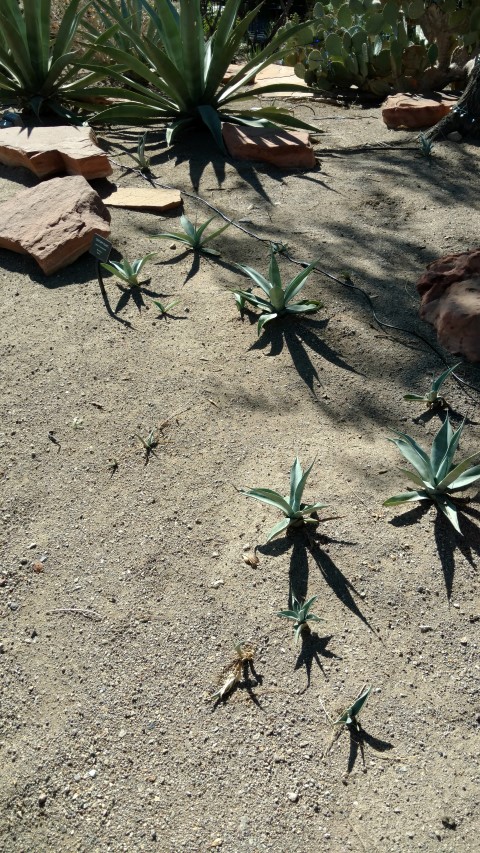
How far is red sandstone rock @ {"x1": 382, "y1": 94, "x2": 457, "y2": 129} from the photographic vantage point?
16.4ft

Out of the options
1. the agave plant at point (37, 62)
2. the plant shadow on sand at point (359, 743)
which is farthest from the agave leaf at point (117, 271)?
the plant shadow on sand at point (359, 743)

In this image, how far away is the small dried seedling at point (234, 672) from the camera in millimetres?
2049

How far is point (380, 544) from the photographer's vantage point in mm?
2359

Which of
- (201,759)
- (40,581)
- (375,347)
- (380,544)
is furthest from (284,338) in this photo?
(201,759)

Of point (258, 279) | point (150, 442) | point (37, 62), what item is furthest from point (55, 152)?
point (150, 442)

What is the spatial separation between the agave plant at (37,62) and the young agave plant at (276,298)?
250 centimetres

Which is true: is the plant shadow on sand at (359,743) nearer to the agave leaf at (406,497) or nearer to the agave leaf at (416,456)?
the agave leaf at (406,497)

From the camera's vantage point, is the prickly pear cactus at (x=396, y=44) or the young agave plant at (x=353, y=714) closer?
the young agave plant at (x=353, y=714)

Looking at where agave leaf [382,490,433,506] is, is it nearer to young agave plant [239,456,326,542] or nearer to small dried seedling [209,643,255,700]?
young agave plant [239,456,326,542]

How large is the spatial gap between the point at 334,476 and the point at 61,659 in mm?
999

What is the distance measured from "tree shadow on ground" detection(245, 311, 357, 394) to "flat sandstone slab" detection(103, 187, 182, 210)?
113cm

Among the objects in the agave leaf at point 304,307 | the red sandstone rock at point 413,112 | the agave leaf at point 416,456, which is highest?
the red sandstone rock at point 413,112

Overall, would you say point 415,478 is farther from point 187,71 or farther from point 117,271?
point 187,71

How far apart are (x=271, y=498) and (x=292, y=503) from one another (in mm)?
66
